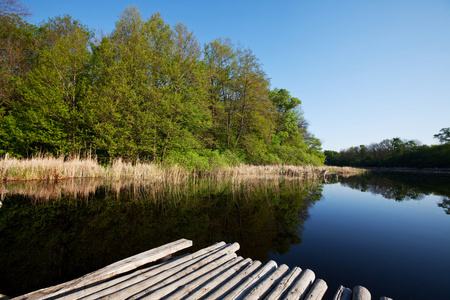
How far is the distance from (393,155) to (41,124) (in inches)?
3336

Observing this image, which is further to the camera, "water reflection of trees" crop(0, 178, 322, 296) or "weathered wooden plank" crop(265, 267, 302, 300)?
"water reflection of trees" crop(0, 178, 322, 296)

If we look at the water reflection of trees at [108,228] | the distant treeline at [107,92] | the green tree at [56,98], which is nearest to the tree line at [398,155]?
the distant treeline at [107,92]

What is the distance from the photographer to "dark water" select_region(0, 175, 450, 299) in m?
2.93

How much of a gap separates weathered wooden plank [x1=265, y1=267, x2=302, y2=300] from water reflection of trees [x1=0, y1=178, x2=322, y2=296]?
42.5 inches

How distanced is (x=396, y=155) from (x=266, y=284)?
266 ft

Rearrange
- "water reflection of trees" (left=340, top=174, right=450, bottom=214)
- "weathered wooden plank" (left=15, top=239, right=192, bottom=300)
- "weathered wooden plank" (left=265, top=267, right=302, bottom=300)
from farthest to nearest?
"water reflection of trees" (left=340, top=174, right=450, bottom=214) → "weathered wooden plank" (left=265, top=267, right=302, bottom=300) → "weathered wooden plank" (left=15, top=239, right=192, bottom=300)

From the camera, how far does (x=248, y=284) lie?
219 cm

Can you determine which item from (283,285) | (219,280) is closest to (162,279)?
(219,280)

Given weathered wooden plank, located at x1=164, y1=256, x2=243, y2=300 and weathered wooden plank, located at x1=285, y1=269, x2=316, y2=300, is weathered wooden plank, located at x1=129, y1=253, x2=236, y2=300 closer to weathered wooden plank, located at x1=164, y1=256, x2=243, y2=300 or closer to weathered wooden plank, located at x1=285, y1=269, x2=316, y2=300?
weathered wooden plank, located at x1=164, y1=256, x2=243, y2=300

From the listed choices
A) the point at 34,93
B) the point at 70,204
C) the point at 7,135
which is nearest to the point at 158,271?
the point at 70,204

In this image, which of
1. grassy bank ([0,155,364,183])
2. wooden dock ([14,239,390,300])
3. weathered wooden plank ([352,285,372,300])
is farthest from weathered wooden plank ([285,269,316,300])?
grassy bank ([0,155,364,183])

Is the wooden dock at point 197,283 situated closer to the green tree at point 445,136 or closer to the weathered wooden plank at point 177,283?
the weathered wooden plank at point 177,283

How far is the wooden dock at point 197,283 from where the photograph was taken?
74.1 inches

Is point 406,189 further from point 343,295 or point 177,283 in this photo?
point 177,283
